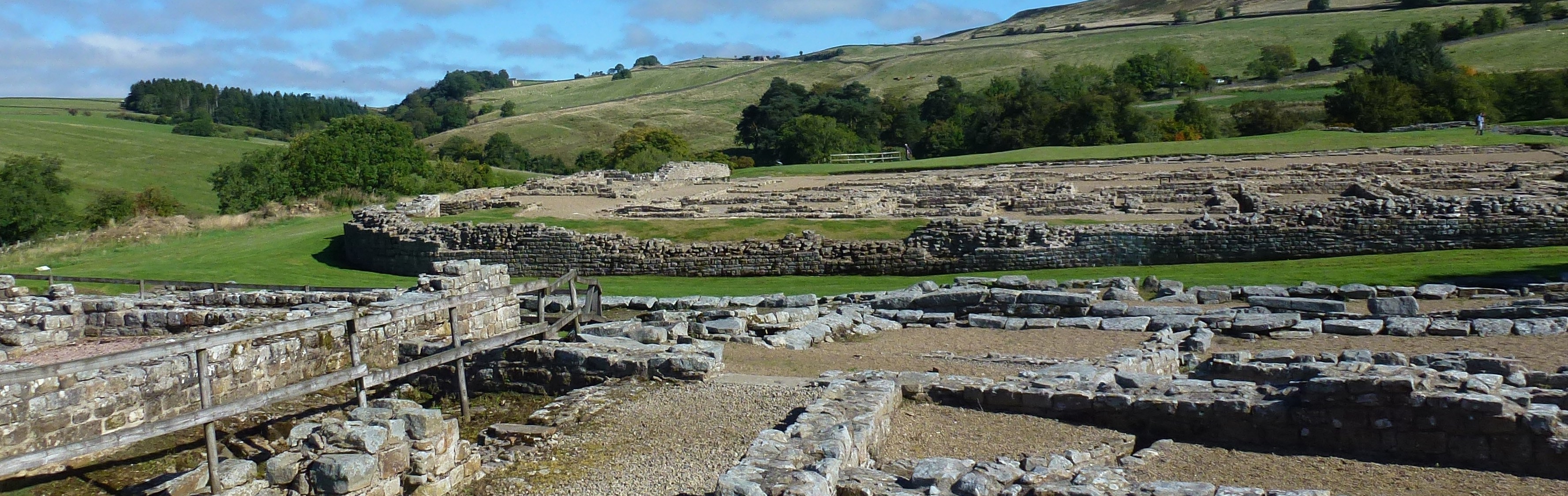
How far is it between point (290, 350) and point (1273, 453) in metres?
11.3

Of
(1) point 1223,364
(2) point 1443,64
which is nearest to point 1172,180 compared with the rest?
(1) point 1223,364

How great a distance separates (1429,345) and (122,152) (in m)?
92.5

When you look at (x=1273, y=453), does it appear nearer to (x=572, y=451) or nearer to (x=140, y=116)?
(x=572, y=451)

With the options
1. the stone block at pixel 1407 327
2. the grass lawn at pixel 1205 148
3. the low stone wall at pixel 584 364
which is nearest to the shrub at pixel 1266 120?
the grass lawn at pixel 1205 148

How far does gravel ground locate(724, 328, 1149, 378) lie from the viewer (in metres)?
13.0

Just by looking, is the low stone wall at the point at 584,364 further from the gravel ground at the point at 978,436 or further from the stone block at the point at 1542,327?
the stone block at the point at 1542,327

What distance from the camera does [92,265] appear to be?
98.9ft

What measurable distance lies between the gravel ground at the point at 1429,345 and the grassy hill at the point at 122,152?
2504 inches

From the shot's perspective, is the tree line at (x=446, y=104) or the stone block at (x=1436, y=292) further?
the tree line at (x=446, y=104)

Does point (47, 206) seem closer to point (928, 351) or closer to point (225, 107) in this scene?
point (928, 351)

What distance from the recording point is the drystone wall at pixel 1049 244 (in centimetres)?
2308

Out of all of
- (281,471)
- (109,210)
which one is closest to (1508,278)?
(281,471)

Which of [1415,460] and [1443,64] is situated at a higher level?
[1443,64]

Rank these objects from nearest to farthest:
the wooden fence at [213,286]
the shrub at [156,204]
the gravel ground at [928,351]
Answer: the gravel ground at [928,351]
the wooden fence at [213,286]
the shrub at [156,204]
